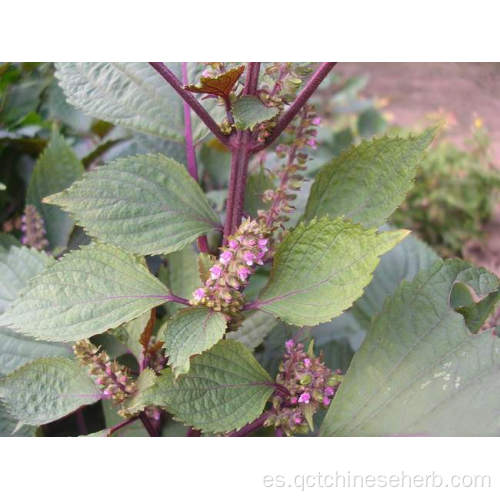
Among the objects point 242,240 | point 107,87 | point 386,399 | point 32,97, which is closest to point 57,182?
point 107,87

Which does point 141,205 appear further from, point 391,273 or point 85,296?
point 391,273

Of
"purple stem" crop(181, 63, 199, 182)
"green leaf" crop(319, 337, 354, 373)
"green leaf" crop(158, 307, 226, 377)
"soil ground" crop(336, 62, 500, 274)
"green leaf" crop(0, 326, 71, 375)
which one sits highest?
"purple stem" crop(181, 63, 199, 182)

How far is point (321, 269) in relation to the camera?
49 centimetres

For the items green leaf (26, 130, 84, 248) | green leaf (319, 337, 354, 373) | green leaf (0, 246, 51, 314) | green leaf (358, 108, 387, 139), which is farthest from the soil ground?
green leaf (0, 246, 51, 314)

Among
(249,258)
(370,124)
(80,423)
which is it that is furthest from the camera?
(370,124)

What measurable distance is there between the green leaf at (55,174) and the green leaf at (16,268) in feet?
0.35

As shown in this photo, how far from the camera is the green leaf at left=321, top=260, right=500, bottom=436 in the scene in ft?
1.58

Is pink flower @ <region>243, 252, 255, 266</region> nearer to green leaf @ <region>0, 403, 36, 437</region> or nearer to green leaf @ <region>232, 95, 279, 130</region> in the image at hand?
green leaf @ <region>232, 95, 279, 130</region>

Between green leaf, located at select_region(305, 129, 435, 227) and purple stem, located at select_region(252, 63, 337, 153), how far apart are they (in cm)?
7

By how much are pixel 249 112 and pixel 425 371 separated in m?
0.25

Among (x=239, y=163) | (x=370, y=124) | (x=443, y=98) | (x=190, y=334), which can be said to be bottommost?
(x=443, y=98)

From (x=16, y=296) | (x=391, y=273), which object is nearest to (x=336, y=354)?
(x=391, y=273)

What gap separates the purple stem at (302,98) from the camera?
0.52m
